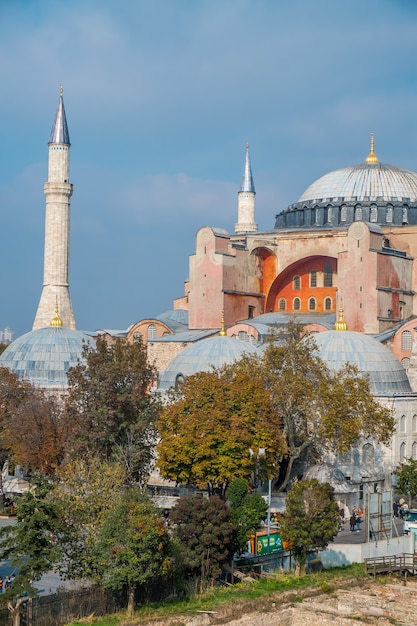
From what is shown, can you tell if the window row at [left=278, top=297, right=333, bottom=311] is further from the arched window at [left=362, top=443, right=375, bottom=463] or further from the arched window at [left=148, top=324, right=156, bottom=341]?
the arched window at [left=362, top=443, right=375, bottom=463]

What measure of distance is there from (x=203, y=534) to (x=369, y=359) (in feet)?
47.2

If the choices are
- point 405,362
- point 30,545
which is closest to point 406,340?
point 405,362

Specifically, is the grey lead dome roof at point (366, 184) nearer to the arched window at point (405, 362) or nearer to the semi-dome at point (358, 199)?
the semi-dome at point (358, 199)

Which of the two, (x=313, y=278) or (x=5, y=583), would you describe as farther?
(x=313, y=278)

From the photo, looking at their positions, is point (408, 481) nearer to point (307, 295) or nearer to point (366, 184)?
point (307, 295)

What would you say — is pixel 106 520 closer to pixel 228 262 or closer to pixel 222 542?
pixel 222 542

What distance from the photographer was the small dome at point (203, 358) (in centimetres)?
3634

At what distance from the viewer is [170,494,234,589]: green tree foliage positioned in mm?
23062

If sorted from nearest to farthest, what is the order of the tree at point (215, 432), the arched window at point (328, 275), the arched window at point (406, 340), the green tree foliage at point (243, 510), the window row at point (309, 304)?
the green tree foliage at point (243, 510) → the tree at point (215, 432) → the arched window at point (406, 340) → the window row at point (309, 304) → the arched window at point (328, 275)

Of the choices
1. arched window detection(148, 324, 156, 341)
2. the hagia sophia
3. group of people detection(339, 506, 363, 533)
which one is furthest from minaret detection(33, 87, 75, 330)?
group of people detection(339, 506, 363, 533)

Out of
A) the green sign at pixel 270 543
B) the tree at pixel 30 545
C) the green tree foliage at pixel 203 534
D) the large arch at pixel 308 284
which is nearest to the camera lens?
the tree at pixel 30 545

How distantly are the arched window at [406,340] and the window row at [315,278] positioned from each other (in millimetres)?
6134

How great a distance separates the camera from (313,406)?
31641 mm

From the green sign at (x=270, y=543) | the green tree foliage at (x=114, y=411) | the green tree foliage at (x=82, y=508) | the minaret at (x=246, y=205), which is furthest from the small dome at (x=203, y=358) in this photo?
the minaret at (x=246, y=205)
